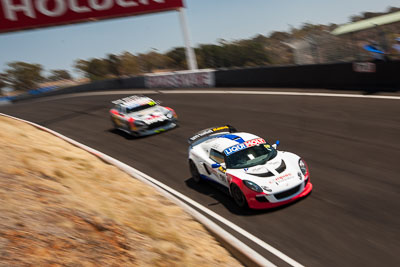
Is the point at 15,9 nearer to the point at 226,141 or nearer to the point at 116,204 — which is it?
the point at 226,141

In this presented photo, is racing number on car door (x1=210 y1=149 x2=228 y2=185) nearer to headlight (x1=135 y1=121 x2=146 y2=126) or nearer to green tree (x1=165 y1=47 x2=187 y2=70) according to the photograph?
headlight (x1=135 y1=121 x2=146 y2=126)

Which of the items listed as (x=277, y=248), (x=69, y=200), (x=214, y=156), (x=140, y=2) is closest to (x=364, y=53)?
(x=214, y=156)

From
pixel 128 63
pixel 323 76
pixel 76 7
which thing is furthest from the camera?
pixel 128 63

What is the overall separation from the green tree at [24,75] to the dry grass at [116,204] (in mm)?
76417

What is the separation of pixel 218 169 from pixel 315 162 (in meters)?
2.95

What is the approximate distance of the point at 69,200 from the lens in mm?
7422

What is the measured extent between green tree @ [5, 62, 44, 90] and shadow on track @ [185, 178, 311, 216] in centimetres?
7815

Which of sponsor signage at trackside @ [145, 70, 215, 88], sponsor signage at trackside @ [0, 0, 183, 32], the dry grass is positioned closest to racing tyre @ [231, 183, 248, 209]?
the dry grass

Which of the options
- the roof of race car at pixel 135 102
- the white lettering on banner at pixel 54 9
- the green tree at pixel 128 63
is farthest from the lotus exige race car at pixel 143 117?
the green tree at pixel 128 63

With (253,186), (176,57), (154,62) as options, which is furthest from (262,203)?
(176,57)

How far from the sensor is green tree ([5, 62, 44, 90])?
8156 cm

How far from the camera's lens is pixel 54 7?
3183 cm

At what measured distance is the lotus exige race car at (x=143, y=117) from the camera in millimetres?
16656

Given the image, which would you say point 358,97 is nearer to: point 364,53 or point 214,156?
point 364,53
